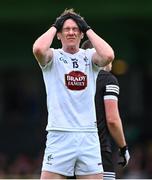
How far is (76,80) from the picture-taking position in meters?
7.34

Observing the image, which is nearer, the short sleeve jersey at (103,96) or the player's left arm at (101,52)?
the player's left arm at (101,52)

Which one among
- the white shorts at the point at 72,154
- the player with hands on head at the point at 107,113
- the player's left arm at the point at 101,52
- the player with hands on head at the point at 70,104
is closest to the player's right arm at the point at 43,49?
the player with hands on head at the point at 70,104

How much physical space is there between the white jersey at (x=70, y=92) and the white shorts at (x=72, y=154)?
63 mm

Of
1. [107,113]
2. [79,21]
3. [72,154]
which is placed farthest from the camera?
[107,113]

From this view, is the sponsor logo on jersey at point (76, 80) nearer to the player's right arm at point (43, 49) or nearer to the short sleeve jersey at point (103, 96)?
the player's right arm at point (43, 49)

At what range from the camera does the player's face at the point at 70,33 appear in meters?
7.37

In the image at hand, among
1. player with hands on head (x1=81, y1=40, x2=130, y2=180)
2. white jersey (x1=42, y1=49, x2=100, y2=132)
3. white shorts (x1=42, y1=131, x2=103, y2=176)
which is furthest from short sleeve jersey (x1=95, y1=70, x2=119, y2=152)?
white shorts (x1=42, y1=131, x2=103, y2=176)

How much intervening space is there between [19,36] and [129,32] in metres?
2.03

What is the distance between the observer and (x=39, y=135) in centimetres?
1698

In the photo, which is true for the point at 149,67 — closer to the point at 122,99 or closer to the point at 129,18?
the point at 122,99

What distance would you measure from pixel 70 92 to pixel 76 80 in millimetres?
104

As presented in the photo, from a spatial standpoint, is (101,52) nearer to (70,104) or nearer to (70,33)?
(70,33)

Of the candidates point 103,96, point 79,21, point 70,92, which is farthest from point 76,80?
point 103,96

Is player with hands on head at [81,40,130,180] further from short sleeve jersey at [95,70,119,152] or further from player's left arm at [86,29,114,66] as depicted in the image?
player's left arm at [86,29,114,66]
